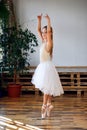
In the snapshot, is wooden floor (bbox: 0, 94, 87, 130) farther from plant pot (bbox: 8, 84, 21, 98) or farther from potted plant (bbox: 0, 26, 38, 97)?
potted plant (bbox: 0, 26, 38, 97)

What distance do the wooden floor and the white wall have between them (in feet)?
3.50

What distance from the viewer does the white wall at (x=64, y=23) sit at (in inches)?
285

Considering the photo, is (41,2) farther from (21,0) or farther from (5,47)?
(5,47)

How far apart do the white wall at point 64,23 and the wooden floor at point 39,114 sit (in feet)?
3.50

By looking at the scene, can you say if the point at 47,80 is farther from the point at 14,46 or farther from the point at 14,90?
the point at 14,90

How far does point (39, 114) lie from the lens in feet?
16.3

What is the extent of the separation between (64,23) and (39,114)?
2979 millimetres

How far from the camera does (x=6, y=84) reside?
23.5 ft

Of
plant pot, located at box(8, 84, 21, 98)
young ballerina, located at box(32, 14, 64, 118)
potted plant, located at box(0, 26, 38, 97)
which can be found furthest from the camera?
plant pot, located at box(8, 84, 21, 98)

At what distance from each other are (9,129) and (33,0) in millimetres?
4283

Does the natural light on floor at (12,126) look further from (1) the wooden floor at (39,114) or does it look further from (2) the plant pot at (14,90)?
(2) the plant pot at (14,90)

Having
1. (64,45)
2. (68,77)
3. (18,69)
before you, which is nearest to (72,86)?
(68,77)

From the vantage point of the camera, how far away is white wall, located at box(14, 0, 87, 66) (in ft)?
23.7

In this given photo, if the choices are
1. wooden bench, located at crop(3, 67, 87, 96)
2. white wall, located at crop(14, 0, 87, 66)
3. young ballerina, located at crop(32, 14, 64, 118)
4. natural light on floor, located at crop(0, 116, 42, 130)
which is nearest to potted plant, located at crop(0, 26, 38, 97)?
wooden bench, located at crop(3, 67, 87, 96)
